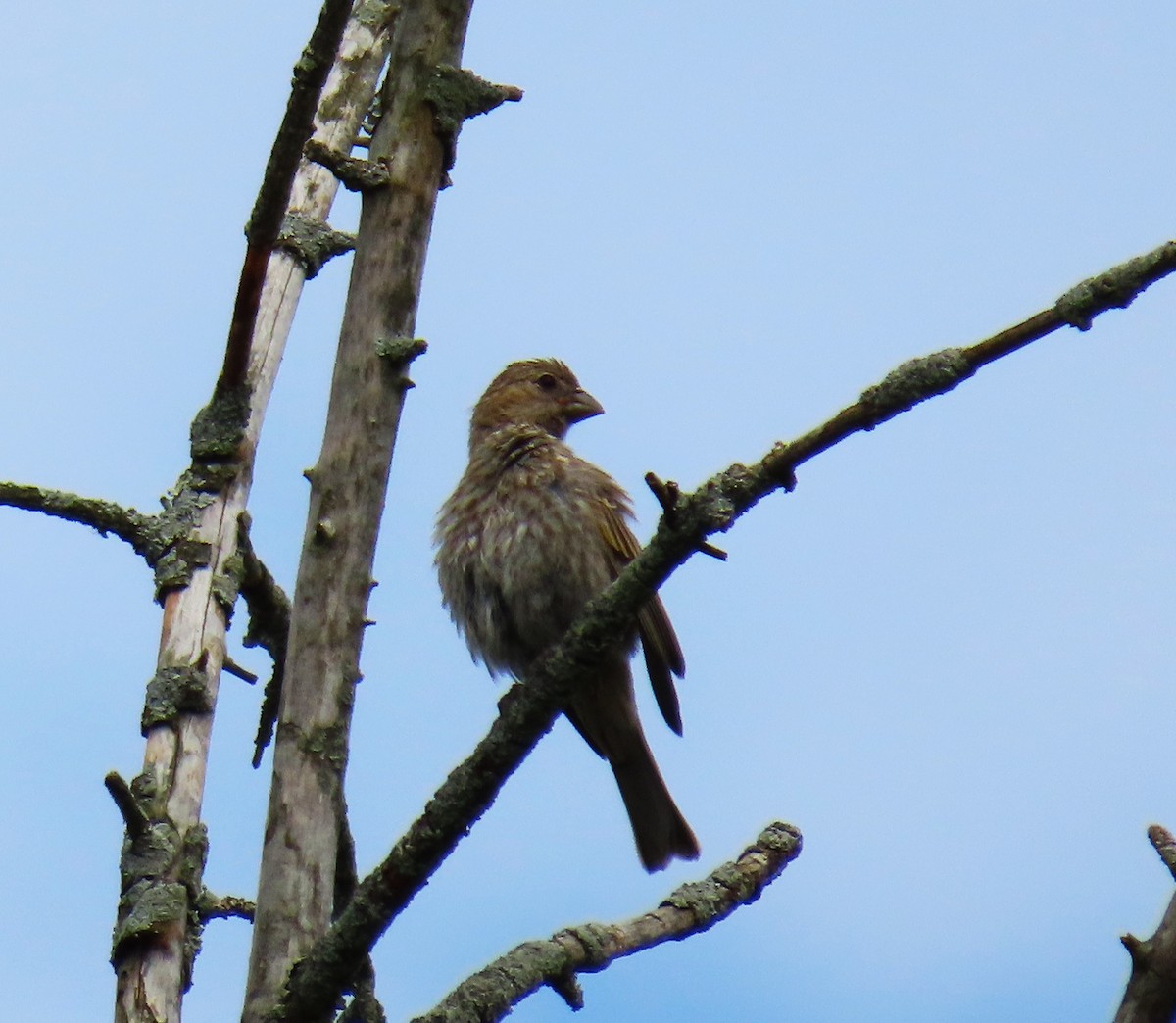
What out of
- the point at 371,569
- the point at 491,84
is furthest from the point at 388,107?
the point at 371,569

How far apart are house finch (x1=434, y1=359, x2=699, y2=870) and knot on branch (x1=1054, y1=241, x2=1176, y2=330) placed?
2819 millimetres

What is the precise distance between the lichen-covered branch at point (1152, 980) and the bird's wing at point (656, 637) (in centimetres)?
345

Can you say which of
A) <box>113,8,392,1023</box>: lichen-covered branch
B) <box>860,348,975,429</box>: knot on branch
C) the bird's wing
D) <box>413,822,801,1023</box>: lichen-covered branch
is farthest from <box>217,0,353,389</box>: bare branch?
the bird's wing

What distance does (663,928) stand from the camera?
3729mm

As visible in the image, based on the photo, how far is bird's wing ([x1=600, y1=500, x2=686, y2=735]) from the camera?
215 inches

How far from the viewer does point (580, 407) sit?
6.48 metres

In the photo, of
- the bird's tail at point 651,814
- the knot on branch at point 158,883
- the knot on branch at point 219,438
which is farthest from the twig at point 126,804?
the bird's tail at point 651,814

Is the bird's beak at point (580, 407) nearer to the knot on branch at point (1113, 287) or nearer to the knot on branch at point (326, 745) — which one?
the knot on branch at point (326, 745)

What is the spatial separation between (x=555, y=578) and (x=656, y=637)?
43 cm

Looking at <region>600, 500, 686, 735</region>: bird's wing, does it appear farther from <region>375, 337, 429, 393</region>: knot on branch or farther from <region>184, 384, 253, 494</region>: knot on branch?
<region>375, 337, 429, 393</region>: knot on branch

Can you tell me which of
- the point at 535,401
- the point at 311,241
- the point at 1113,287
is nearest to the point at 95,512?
the point at 311,241

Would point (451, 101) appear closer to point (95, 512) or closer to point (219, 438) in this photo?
point (219, 438)

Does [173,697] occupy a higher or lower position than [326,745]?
higher

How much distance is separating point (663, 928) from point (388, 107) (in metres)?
1.88
